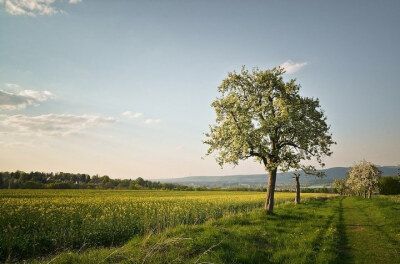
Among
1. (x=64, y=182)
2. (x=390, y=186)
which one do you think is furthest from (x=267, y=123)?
(x=390, y=186)

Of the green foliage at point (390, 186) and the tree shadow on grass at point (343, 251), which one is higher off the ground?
the tree shadow on grass at point (343, 251)

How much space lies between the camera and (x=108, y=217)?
763 inches

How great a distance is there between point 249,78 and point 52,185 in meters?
93.5

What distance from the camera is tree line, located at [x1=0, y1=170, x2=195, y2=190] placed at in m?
90.6

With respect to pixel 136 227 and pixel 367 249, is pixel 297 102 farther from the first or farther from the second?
pixel 136 227

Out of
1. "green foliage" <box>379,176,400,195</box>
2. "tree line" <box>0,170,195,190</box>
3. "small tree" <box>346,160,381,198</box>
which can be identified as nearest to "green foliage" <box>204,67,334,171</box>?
"small tree" <box>346,160,381,198</box>

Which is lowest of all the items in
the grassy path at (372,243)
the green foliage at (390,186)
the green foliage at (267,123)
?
the green foliage at (390,186)

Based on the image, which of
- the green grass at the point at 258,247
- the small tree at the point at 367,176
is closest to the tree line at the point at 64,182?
the small tree at the point at 367,176

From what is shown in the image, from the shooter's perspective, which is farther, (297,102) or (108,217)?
(297,102)

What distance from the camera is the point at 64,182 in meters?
105

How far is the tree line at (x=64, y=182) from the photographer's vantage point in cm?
9062

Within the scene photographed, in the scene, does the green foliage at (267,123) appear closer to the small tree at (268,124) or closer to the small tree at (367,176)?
the small tree at (268,124)

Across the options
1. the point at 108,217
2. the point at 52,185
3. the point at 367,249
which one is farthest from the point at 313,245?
the point at 52,185

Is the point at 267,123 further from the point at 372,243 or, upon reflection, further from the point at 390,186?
the point at 390,186
